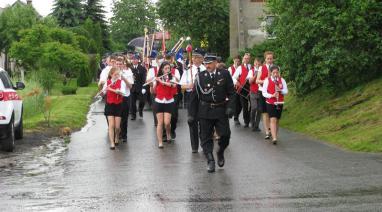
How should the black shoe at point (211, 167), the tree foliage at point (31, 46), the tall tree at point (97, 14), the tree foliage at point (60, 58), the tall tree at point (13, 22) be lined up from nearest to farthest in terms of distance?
the black shoe at point (211, 167) < the tree foliage at point (60, 58) < the tree foliage at point (31, 46) < the tall tree at point (13, 22) < the tall tree at point (97, 14)

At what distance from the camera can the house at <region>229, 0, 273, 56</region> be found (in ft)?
158

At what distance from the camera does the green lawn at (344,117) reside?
1545 cm

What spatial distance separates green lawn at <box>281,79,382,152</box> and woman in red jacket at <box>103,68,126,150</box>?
421 cm

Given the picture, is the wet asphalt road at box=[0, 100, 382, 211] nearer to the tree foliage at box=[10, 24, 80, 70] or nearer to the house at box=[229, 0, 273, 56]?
the tree foliage at box=[10, 24, 80, 70]

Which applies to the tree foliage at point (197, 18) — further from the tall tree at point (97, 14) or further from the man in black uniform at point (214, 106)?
the tall tree at point (97, 14)

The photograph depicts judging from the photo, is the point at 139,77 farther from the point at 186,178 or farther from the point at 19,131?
the point at 186,178

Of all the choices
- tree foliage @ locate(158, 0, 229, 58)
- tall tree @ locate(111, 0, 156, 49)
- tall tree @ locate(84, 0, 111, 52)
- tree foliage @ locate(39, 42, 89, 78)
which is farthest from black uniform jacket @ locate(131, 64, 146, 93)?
tall tree @ locate(111, 0, 156, 49)

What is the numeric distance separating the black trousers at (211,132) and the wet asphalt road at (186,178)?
1.25ft

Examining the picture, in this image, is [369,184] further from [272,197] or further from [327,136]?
[327,136]

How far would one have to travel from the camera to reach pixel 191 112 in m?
13.0

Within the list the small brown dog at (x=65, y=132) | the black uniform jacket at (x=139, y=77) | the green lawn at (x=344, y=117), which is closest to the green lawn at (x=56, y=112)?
the small brown dog at (x=65, y=132)

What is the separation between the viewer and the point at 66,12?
87.9 m

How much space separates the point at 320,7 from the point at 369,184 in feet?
31.4

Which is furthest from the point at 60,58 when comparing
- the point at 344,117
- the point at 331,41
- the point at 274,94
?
the point at 274,94
